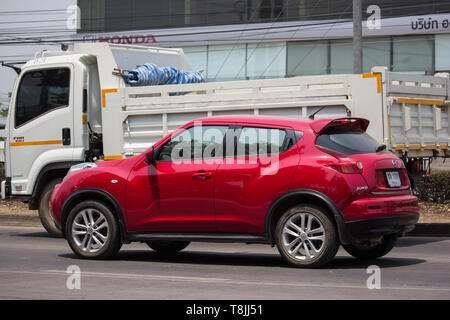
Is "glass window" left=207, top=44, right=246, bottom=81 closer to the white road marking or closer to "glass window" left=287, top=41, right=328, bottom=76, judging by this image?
"glass window" left=287, top=41, right=328, bottom=76

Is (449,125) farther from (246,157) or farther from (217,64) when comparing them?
(217,64)

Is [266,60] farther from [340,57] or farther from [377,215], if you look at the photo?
[377,215]

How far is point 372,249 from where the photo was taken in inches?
393

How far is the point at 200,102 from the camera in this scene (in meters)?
12.9

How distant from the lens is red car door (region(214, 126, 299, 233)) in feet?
29.7

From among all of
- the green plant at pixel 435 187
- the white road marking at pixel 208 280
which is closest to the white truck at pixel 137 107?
the green plant at pixel 435 187

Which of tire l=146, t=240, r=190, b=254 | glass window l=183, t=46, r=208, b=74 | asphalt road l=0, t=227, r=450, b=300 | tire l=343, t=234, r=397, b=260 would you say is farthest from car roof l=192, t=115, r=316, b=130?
glass window l=183, t=46, r=208, b=74

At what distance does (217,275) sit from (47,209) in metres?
6.53

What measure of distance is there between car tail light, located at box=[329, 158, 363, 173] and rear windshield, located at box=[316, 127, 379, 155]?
0.21 metres

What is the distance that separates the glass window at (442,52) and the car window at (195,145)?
98.2ft

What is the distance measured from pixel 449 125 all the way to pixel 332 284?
20.8 ft
